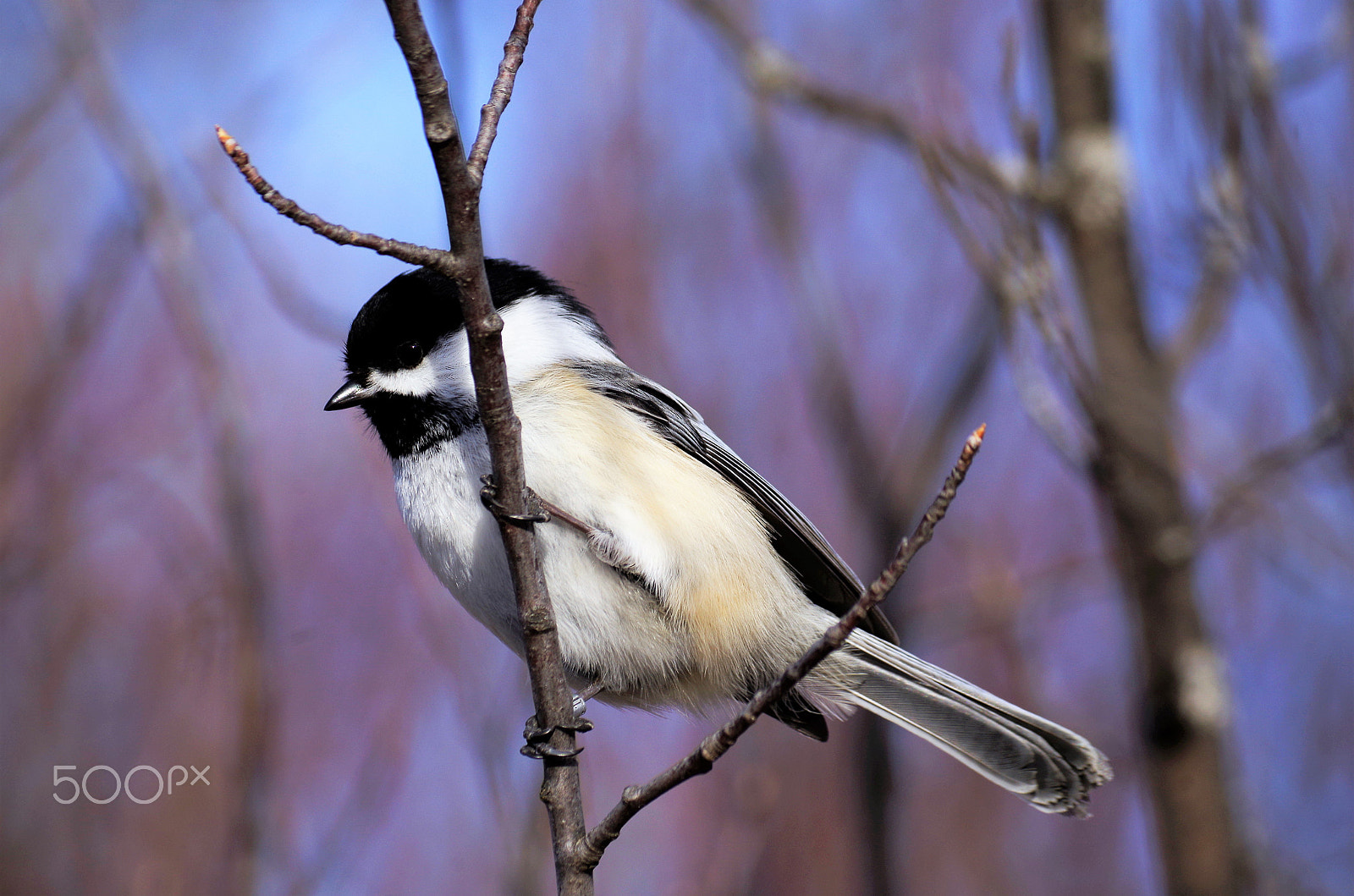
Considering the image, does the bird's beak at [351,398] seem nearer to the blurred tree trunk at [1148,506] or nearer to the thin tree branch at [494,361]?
the thin tree branch at [494,361]

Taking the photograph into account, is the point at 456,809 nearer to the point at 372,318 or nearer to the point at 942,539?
the point at 372,318

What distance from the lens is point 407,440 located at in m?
2.36

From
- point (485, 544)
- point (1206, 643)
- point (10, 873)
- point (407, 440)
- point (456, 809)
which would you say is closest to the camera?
point (485, 544)

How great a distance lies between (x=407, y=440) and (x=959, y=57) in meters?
4.43

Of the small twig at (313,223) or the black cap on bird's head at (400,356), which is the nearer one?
the small twig at (313,223)

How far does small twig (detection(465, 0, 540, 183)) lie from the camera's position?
58.2 inches

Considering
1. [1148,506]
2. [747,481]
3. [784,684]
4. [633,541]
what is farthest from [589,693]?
[1148,506]

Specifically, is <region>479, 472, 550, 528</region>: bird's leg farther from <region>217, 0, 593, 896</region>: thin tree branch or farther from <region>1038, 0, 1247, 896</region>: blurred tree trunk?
<region>1038, 0, 1247, 896</region>: blurred tree trunk

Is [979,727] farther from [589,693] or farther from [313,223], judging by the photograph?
[313,223]

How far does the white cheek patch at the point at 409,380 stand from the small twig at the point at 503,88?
94 cm

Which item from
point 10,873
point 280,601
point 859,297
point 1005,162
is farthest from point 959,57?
point 10,873

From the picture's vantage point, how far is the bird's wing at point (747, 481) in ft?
8.26

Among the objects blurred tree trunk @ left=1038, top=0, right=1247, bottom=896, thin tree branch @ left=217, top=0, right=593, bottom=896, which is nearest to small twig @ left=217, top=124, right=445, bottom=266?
thin tree branch @ left=217, top=0, right=593, bottom=896
